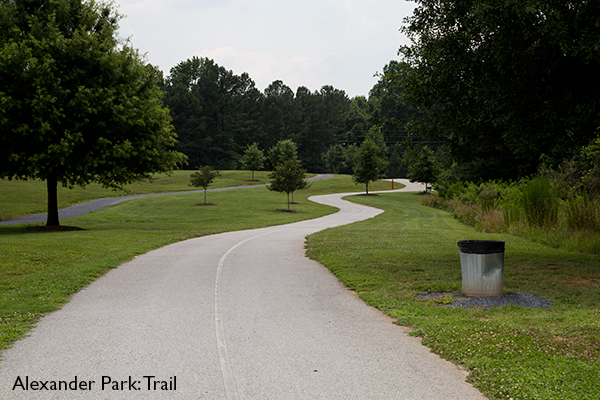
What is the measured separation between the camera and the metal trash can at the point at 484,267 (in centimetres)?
784

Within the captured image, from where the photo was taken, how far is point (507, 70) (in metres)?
9.79

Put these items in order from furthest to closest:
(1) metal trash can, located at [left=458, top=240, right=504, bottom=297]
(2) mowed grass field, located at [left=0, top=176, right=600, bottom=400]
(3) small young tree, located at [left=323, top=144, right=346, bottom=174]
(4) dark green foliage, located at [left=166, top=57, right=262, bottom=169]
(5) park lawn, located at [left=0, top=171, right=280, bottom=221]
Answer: (3) small young tree, located at [left=323, top=144, right=346, bottom=174]
(4) dark green foliage, located at [left=166, top=57, right=262, bottom=169]
(5) park lawn, located at [left=0, top=171, right=280, bottom=221]
(1) metal trash can, located at [left=458, top=240, right=504, bottom=297]
(2) mowed grass field, located at [left=0, top=176, right=600, bottom=400]

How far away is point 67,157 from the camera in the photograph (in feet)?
64.8

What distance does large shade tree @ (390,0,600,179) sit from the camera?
842cm

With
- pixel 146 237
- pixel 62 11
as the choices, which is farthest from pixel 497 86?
pixel 62 11

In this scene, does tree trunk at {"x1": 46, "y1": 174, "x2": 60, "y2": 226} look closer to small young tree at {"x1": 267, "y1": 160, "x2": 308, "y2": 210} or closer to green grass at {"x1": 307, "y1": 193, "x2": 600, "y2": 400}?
green grass at {"x1": 307, "y1": 193, "x2": 600, "y2": 400}

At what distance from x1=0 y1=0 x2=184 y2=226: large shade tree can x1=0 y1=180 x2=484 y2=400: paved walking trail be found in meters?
12.3

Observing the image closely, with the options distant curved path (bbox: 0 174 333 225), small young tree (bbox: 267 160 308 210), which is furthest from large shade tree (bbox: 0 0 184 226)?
small young tree (bbox: 267 160 308 210)

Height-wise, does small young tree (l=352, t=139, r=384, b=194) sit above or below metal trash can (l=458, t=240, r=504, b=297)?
above

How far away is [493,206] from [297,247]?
530 inches

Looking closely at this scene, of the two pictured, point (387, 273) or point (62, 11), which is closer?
point (387, 273)

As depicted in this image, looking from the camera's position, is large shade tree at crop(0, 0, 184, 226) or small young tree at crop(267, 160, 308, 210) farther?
small young tree at crop(267, 160, 308, 210)

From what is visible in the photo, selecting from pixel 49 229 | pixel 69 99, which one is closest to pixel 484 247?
pixel 69 99

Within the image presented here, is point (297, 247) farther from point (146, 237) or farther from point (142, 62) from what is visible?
point (142, 62)
